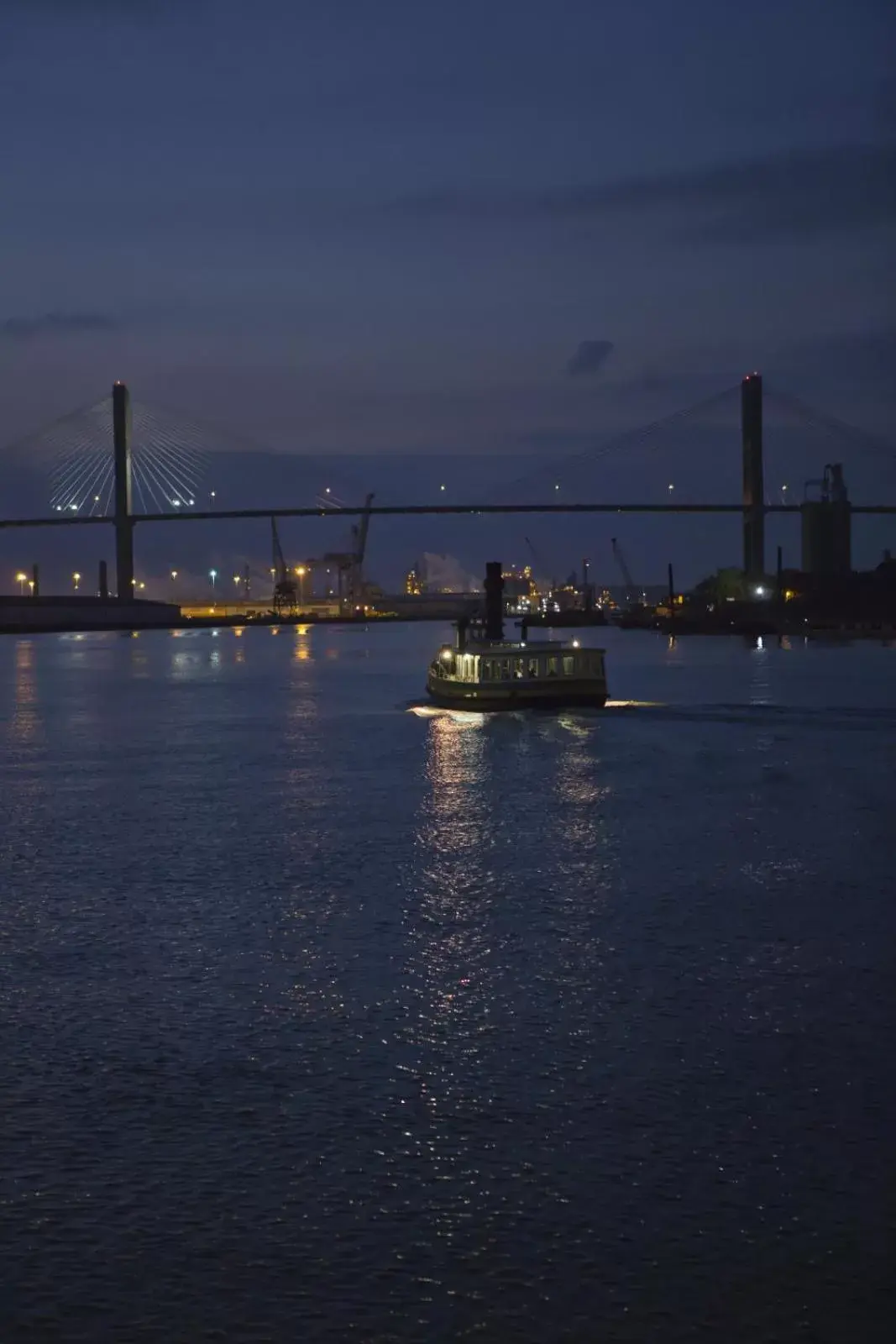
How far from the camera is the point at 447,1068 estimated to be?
23.2 ft

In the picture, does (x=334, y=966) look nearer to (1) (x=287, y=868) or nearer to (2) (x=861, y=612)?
(1) (x=287, y=868)

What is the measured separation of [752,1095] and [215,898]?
5572mm

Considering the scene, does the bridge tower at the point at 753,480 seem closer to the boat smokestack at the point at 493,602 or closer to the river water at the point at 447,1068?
the boat smokestack at the point at 493,602

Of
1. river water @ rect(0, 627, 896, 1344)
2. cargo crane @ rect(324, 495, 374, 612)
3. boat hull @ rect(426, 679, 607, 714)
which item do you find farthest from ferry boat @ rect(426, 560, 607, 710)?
cargo crane @ rect(324, 495, 374, 612)

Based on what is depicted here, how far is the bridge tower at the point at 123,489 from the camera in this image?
7319 centimetres

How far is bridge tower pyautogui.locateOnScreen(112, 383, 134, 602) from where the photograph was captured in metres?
73.2

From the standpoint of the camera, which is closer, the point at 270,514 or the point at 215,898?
the point at 215,898

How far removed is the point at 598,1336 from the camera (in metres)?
4.57

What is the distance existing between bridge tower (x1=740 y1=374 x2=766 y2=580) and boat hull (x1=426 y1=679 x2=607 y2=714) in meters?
36.3

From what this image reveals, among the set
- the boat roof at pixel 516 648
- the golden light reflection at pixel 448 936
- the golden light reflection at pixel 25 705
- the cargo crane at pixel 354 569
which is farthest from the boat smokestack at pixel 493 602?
the cargo crane at pixel 354 569

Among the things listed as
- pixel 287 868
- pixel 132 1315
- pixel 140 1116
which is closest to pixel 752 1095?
pixel 140 1116

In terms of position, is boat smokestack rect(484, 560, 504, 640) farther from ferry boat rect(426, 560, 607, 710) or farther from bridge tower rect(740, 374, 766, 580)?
bridge tower rect(740, 374, 766, 580)

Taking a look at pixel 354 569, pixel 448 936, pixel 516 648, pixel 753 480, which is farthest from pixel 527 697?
pixel 354 569

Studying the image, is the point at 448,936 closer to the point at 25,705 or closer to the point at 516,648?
the point at 516,648
